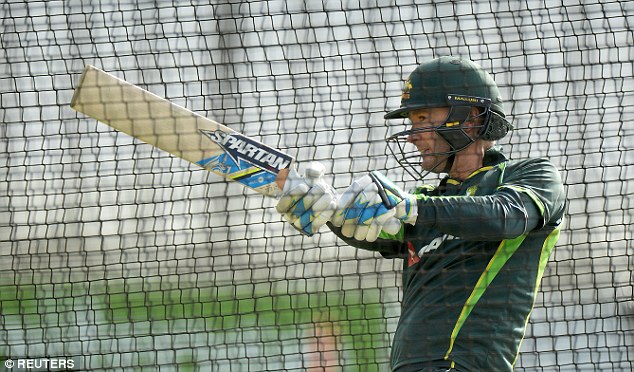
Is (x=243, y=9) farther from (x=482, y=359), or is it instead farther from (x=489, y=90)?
(x=482, y=359)

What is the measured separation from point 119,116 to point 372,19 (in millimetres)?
1543

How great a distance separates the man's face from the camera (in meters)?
2.62

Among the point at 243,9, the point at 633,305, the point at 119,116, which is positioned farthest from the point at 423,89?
the point at 633,305

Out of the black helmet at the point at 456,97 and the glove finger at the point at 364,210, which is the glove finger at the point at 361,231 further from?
the black helmet at the point at 456,97

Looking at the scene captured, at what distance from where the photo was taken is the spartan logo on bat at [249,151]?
2.33m

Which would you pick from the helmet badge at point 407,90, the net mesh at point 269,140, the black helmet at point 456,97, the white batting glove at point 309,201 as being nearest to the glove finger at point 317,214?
the white batting glove at point 309,201

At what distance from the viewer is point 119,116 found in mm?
2486

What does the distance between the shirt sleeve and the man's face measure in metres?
0.31

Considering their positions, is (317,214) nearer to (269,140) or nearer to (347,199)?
(347,199)

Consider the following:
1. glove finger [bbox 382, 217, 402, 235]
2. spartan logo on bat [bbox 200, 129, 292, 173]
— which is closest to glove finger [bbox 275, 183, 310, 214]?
spartan logo on bat [bbox 200, 129, 292, 173]

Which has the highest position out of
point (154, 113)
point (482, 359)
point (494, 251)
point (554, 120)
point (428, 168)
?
point (554, 120)

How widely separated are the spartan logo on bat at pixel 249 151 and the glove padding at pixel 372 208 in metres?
Result: 0.20

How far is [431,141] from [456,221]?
440 millimetres

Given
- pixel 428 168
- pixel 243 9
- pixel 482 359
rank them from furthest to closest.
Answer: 1. pixel 243 9
2. pixel 428 168
3. pixel 482 359
